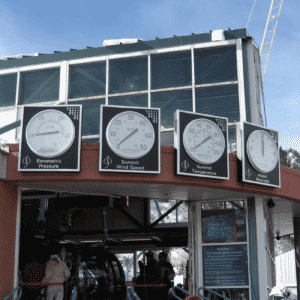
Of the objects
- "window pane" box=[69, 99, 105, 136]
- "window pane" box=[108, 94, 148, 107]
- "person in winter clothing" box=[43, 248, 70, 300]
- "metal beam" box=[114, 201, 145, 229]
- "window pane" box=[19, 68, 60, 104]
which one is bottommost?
"person in winter clothing" box=[43, 248, 70, 300]

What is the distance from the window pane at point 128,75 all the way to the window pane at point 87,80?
30 centimetres

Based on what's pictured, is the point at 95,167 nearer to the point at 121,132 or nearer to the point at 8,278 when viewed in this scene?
the point at 121,132

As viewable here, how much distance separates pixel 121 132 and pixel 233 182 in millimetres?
2896

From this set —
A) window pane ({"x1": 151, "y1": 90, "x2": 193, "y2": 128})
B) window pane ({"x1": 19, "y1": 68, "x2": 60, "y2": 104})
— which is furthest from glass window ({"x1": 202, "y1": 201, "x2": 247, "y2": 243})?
window pane ({"x1": 19, "y1": 68, "x2": 60, "y2": 104})

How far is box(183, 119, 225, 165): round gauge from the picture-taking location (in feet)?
35.2

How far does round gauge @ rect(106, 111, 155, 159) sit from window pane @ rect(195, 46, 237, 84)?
4472 millimetres

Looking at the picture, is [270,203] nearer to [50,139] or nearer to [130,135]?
[130,135]

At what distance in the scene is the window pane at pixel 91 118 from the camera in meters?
14.7

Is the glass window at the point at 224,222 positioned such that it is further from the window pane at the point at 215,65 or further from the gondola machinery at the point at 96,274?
the window pane at the point at 215,65

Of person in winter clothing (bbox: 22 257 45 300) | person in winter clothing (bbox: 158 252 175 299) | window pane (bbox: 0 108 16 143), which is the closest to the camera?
person in winter clothing (bbox: 158 252 175 299)

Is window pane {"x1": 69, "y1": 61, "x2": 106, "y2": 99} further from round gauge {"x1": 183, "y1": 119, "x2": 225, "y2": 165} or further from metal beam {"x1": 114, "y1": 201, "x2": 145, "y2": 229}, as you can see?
round gauge {"x1": 183, "y1": 119, "x2": 225, "y2": 165}

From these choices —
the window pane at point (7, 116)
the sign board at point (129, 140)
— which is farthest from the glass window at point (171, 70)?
the window pane at point (7, 116)

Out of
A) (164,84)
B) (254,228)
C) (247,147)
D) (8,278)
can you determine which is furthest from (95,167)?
(164,84)

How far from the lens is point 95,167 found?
10.1 m
